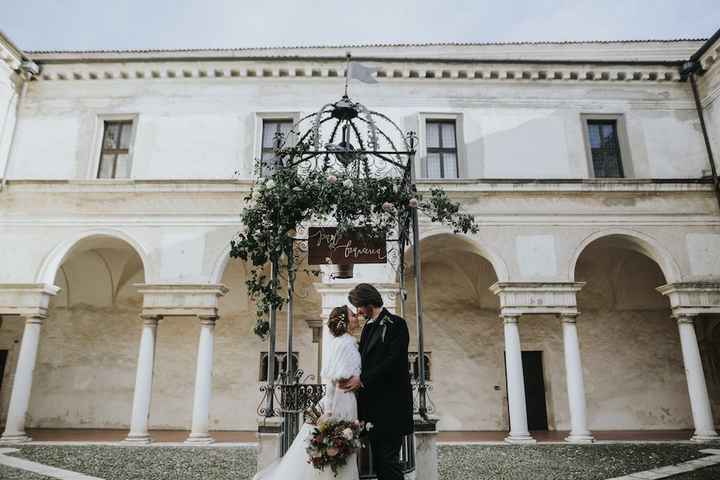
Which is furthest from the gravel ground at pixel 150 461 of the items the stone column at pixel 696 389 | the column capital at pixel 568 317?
the stone column at pixel 696 389

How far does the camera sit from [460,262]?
15.0 m

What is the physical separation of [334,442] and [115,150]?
37.5 feet

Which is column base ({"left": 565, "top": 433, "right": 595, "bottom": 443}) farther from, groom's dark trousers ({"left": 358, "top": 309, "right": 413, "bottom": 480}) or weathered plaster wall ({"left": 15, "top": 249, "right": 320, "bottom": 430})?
groom's dark trousers ({"left": 358, "top": 309, "right": 413, "bottom": 480})

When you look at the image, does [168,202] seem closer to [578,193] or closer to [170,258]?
[170,258]

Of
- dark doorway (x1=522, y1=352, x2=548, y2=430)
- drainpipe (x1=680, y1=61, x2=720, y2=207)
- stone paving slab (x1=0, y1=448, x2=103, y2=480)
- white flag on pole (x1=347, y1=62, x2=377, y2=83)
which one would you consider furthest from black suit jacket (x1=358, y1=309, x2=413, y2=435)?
drainpipe (x1=680, y1=61, x2=720, y2=207)

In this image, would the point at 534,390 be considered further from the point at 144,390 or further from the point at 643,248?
the point at 144,390

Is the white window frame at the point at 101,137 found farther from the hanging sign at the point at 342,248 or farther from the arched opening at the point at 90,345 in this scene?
the hanging sign at the point at 342,248

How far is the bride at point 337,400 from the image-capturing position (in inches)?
166

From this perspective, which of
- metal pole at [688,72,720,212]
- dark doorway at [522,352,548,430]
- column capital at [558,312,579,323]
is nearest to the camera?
column capital at [558,312,579,323]

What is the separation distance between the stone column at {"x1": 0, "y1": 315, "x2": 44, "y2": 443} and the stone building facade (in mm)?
64

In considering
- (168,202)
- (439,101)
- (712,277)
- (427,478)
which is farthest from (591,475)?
(168,202)

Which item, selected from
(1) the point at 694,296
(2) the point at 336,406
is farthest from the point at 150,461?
(1) the point at 694,296

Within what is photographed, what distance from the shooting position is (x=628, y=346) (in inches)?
584

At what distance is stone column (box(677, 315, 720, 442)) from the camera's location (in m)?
10.9
